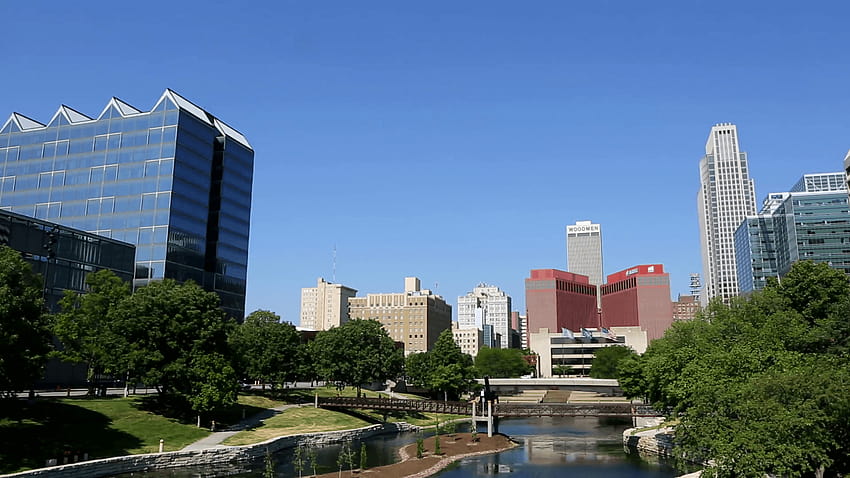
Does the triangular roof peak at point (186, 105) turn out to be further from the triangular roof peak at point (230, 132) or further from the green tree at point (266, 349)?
the green tree at point (266, 349)

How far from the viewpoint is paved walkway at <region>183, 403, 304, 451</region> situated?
210 ft

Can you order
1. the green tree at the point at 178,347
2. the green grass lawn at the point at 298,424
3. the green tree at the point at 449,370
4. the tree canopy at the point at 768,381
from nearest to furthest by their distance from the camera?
the tree canopy at the point at 768,381, the green tree at the point at 178,347, the green grass lawn at the point at 298,424, the green tree at the point at 449,370

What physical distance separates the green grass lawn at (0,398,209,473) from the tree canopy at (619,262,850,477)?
1905 inches

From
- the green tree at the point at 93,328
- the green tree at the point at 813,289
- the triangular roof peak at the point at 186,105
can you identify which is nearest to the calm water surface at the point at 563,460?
the green tree at the point at 813,289

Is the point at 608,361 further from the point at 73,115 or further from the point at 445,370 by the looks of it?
the point at 73,115

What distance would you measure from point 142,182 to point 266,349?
46.7 meters

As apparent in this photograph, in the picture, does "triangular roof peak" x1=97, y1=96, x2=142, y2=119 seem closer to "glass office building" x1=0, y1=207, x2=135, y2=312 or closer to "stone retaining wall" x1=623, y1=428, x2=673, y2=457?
"glass office building" x1=0, y1=207, x2=135, y2=312

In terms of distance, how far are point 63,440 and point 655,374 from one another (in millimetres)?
57917

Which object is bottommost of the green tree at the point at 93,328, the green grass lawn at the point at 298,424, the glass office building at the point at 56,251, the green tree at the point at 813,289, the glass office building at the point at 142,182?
the green grass lawn at the point at 298,424

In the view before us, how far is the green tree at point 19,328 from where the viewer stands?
4938 cm

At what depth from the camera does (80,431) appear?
58.2 m

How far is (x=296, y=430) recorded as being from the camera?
79.1 meters

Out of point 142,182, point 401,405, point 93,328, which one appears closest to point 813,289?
point 401,405

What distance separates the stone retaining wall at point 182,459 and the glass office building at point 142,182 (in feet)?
188
